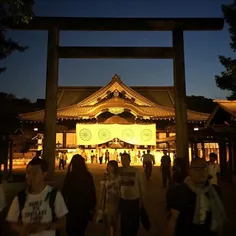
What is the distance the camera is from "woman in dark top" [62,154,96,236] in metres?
3.53

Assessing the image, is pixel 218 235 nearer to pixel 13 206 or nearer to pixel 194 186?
pixel 194 186

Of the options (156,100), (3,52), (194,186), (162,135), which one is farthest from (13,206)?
(156,100)

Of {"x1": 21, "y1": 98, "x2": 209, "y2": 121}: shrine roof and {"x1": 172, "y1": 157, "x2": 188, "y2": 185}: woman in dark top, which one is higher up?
{"x1": 21, "y1": 98, "x2": 209, "y2": 121}: shrine roof

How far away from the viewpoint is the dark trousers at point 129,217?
416 cm

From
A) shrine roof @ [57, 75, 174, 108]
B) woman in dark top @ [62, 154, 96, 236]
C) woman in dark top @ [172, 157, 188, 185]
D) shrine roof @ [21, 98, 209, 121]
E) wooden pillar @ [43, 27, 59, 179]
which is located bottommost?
woman in dark top @ [62, 154, 96, 236]

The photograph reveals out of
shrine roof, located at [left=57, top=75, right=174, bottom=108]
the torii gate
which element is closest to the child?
the torii gate

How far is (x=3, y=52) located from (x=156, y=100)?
2309cm

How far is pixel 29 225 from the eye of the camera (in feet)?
7.36

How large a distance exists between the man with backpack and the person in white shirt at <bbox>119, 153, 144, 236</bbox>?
1951 mm

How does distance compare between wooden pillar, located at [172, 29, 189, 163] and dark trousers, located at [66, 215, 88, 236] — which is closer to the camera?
dark trousers, located at [66, 215, 88, 236]

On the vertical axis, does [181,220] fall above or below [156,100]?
below

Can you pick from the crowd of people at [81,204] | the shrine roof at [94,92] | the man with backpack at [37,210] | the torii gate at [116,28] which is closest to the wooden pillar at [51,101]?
the torii gate at [116,28]

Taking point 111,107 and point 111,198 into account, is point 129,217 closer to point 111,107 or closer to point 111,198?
point 111,198

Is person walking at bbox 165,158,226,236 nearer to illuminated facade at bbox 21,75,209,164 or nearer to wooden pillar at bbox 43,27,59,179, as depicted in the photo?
wooden pillar at bbox 43,27,59,179
